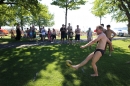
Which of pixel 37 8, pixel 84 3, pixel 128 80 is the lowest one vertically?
pixel 128 80

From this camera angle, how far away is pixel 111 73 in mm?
7965

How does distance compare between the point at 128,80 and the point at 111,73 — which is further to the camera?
the point at 111,73

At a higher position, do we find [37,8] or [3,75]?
[37,8]

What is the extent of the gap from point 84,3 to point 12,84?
31.1 metres

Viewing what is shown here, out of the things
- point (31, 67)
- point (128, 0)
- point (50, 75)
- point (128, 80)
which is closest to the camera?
point (128, 80)

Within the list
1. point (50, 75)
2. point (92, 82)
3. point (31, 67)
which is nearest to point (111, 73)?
point (92, 82)

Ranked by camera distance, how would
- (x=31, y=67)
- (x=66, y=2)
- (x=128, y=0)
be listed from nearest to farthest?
(x=31, y=67), (x=128, y=0), (x=66, y=2)

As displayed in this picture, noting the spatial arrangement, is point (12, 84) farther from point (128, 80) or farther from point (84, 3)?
point (84, 3)

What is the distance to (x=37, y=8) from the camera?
25016mm

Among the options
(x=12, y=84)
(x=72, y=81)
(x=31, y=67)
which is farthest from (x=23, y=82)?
(x=31, y=67)

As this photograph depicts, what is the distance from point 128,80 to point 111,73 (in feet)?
3.42

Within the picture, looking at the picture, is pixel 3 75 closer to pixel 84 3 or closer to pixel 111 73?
pixel 111 73

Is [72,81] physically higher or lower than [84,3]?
lower

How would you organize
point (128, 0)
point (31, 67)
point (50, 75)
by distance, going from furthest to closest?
1. point (128, 0)
2. point (31, 67)
3. point (50, 75)
